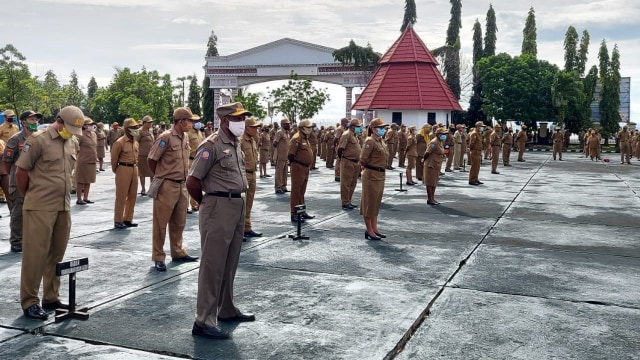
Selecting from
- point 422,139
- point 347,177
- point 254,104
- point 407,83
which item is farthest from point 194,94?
point 347,177

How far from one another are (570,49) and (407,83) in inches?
1354

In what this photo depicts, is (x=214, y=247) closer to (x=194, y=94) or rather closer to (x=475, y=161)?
(x=475, y=161)

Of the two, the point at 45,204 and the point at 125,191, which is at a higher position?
the point at 45,204

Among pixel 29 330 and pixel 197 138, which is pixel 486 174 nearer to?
pixel 197 138

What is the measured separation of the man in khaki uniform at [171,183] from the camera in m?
7.90

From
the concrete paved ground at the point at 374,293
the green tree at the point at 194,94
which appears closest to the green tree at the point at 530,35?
the green tree at the point at 194,94

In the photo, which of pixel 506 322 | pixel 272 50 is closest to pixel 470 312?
pixel 506 322

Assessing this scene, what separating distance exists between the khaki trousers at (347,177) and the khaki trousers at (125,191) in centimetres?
419

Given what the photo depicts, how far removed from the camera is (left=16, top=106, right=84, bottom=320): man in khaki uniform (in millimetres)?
5727

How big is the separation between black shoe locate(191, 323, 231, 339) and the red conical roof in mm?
41484

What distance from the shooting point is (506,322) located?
570 centimetres

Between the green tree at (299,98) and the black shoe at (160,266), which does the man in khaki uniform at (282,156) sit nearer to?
the black shoe at (160,266)

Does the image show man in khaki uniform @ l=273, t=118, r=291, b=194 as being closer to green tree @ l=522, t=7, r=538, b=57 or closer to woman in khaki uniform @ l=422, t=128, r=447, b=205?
woman in khaki uniform @ l=422, t=128, r=447, b=205

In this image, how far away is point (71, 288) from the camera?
5.70m
